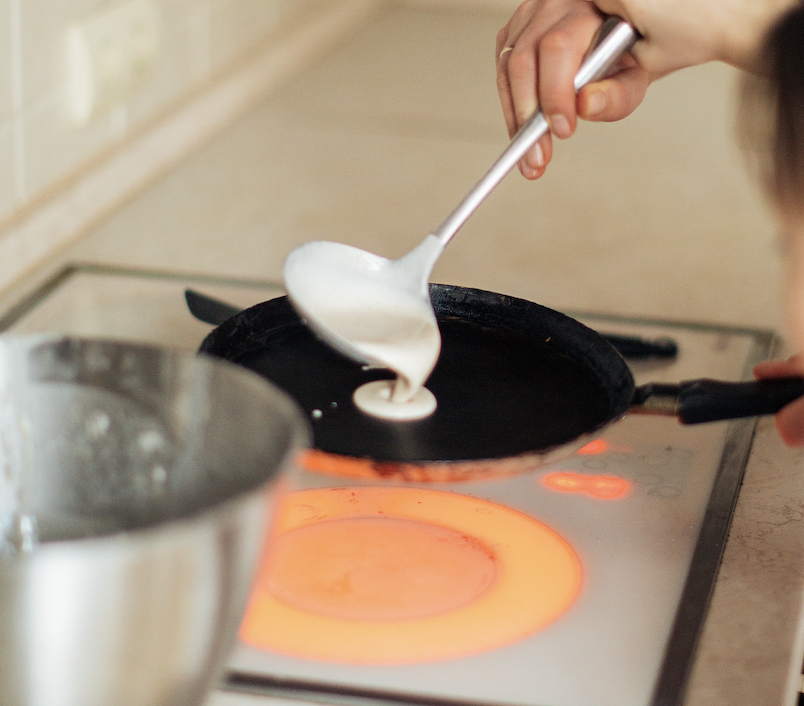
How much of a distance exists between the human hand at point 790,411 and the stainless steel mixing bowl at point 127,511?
39 cm

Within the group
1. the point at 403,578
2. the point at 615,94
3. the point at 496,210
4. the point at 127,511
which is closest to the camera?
the point at 127,511

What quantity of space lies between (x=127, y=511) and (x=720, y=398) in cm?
38

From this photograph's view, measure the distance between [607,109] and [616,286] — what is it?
26 cm

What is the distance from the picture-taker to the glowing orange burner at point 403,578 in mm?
542

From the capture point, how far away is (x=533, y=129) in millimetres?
753

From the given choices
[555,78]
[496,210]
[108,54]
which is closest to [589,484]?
[555,78]

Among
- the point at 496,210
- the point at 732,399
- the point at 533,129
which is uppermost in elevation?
the point at 533,129

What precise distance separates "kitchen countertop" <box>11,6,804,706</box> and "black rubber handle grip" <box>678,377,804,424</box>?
7 centimetres

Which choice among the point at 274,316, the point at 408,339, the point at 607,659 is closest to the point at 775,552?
the point at 607,659

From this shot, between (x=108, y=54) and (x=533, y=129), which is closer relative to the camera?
(x=533, y=129)

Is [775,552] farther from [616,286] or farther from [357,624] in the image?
[616,286]

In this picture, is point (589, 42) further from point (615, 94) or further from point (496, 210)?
point (496, 210)

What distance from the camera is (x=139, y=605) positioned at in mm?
316

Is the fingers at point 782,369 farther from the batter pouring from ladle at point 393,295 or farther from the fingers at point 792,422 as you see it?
the batter pouring from ladle at point 393,295
